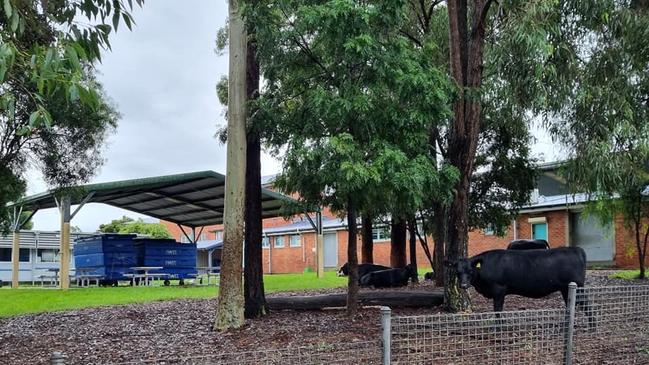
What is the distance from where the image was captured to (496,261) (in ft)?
34.5

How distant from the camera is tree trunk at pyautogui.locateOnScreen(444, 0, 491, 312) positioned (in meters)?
12.0

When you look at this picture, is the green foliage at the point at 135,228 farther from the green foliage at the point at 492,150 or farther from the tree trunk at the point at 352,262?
the tree trunk at the point at 352,262

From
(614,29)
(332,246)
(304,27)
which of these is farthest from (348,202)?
(332,246)

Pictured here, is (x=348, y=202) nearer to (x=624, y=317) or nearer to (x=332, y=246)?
(x=624, y=317)

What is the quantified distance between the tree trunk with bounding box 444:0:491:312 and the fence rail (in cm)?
472

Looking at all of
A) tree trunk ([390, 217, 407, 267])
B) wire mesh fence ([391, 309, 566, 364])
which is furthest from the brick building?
wire mesh fence ([391, 309, 566, 364])

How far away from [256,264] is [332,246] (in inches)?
1310

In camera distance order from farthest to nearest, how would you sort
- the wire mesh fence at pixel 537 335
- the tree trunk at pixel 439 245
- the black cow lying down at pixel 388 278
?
the black cow lying down at pixel 388 278 → the tree trunk at pixel 439 245 → the wire mesh fence at pixel 537 335

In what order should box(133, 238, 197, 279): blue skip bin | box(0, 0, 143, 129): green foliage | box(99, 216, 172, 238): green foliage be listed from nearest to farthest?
box(0, 0, 143, 129): green foliage → box(133, 238, 197, 279): blue skip bin → box(99, 216, 172, 238): green foliage

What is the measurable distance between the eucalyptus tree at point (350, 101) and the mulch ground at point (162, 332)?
2.17 metres

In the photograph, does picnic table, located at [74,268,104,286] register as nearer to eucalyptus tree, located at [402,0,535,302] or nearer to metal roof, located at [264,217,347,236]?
eucalyptus tree, located at [402,0,535,302]

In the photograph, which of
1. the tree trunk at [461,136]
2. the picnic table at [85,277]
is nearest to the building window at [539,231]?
the tree trunk at [461,136]

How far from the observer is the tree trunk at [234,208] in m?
10.5

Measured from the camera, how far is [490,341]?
20.6 feet
